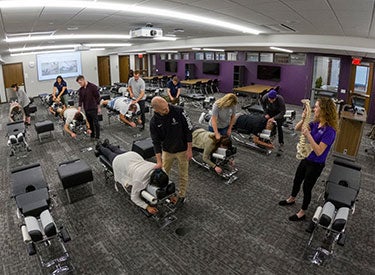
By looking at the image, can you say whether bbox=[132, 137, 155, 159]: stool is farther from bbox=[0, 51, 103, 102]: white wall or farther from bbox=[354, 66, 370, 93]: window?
bbox=[0, 51, 103, 102]: white wall

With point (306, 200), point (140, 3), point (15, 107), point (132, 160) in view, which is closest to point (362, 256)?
point (306, 200)

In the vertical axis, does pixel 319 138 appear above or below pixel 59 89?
below

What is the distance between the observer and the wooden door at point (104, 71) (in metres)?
16.4

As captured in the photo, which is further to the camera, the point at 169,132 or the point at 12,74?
the point at 12,74

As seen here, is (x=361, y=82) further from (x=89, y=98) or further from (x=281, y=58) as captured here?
(x=89, y=98)

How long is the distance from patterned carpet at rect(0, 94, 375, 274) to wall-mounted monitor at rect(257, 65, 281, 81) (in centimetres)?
714

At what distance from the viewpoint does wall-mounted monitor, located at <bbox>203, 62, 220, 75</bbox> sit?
1356 cm

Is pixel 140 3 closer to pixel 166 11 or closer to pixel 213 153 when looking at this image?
pixel 166 11

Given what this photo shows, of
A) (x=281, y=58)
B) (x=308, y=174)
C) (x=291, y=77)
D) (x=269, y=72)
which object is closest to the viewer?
(x=308, y=174)

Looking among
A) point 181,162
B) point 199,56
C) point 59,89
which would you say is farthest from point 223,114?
point 199,56

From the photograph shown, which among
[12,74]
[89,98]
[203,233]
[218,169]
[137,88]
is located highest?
[12,74]

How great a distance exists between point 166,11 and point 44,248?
324 cm

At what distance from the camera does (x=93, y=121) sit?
5848 mm

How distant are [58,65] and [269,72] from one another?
11195mm
